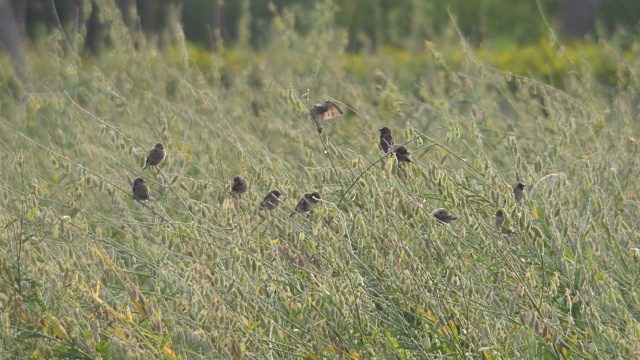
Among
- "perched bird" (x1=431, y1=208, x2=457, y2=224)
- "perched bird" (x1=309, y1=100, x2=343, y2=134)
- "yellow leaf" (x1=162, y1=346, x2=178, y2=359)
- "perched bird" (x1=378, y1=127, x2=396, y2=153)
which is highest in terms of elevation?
"perched bird" (x1=309, y1=100, x2=343, y2=134)

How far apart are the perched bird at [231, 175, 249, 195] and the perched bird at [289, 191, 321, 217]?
155 millimetres

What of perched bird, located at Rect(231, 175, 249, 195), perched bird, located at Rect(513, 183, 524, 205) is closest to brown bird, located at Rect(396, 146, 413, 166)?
perched bird, located at Rect(513, 183, 524, 205)

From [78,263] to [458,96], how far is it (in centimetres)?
263

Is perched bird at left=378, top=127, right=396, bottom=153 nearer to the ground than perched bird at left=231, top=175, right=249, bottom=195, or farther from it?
farther from it

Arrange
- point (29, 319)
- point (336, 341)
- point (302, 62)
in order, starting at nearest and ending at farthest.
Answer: point (336, 341), point (29, 319), point (302, 62)

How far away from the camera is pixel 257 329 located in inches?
96.4

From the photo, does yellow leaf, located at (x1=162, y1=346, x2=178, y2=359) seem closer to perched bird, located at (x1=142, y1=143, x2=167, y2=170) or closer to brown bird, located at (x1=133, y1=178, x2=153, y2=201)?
brown bird, located at (x1=133, y1=178, x2=153, y2=201)

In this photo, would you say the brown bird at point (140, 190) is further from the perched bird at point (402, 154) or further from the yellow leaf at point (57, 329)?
the perched bird at point (402, 154)

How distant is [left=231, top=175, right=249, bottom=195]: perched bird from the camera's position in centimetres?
251

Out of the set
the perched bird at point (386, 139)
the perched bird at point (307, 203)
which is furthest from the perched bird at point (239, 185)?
the perched bird at point (386, 139)

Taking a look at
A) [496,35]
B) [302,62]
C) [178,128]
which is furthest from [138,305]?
[496,35]

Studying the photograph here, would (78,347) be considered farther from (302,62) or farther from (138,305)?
(302,62)

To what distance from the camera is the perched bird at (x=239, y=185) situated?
8.22 ft

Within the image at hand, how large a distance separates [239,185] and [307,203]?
0.20 meters
